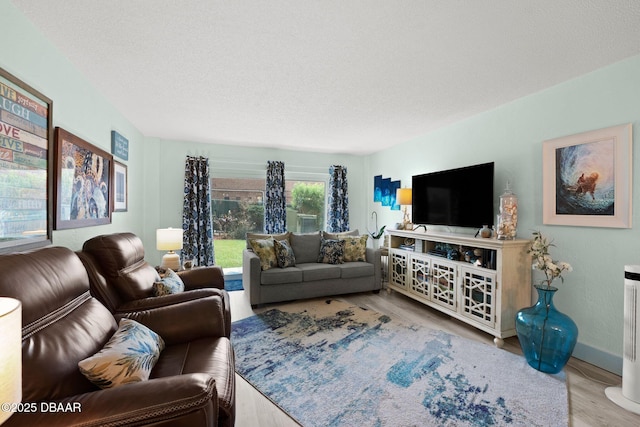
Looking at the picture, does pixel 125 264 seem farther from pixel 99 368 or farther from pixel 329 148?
pixel 329 148

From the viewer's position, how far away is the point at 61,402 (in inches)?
38.3

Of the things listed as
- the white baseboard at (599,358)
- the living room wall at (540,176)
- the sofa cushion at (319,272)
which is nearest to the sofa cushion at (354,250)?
the sofa cushion at (319,272)

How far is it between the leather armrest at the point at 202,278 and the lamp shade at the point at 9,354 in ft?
6.36

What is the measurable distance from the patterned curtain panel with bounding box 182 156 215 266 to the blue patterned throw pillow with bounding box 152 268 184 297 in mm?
2284

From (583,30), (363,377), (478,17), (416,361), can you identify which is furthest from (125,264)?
(583,30)

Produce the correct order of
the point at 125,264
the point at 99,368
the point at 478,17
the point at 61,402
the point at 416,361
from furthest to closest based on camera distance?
the point at 416,361 < the point at 125,264 < the point at 478,17 < the point at 99,368 < the point at 61,402

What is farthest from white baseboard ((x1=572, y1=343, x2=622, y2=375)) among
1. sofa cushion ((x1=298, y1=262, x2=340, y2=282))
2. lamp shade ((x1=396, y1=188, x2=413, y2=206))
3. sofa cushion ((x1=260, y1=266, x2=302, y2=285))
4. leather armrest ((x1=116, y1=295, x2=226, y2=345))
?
leather armrest ((x1=116, y1=295, x2=226, y2=345))

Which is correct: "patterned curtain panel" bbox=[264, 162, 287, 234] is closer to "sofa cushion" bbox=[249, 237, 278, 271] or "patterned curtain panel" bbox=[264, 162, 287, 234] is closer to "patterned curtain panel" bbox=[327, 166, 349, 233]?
"patterned curtain panel" bbox=[327, 166, 349, 233]

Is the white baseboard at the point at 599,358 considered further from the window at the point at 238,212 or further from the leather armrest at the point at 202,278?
the window at the point at 238,212

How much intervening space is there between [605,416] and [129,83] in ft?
14.0

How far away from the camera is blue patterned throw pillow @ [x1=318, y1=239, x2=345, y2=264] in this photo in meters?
4.20

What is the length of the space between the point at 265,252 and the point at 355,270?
127 centimetres

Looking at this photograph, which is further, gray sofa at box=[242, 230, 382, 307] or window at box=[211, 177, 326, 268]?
window at box=[211, 177, 326, 268]

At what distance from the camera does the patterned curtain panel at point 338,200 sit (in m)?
5.72
